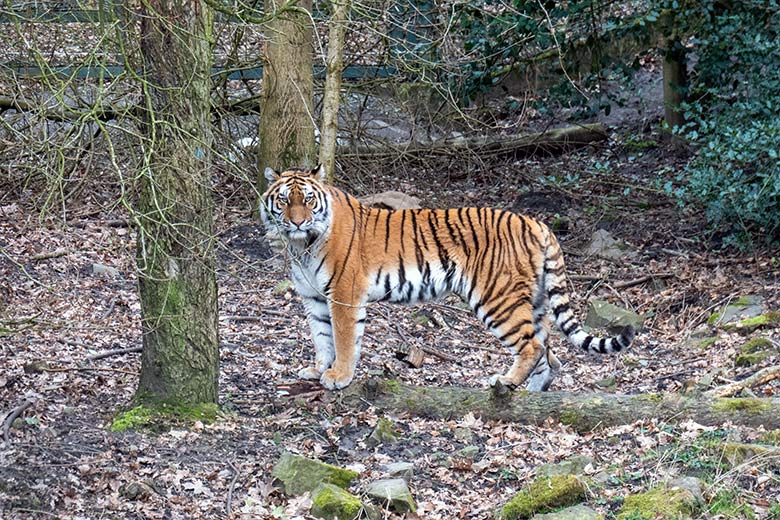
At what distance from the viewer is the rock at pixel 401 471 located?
5.64m

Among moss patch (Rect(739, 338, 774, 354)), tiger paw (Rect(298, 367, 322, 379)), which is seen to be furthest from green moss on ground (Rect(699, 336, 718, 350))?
tiger paw (Rect(298, 367, 322, 379))

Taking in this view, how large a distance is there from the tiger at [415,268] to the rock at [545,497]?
1.95 meters

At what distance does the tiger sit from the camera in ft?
23.5

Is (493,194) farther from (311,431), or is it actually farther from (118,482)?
(118,482)

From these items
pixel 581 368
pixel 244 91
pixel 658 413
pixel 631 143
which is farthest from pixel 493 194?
pixel 658 413

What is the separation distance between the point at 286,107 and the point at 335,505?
621 centimetres

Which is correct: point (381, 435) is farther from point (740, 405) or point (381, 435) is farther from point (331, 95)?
point (331, 95)

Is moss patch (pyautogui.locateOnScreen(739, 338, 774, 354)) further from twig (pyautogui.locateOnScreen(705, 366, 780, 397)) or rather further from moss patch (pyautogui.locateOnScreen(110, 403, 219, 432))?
moss patch (pyautogui.locateOnScreen(110, 403, 219, 432))

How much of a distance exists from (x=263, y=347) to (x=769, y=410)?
13.5 ft

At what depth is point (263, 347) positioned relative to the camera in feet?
27.1

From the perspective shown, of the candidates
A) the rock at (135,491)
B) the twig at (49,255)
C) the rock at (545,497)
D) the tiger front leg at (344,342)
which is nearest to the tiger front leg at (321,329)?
the tiger front leg at (344,342)

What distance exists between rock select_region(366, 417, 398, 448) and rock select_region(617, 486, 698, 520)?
5.57 feet

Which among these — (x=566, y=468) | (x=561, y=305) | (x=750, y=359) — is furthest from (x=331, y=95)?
(x=566, y=468)

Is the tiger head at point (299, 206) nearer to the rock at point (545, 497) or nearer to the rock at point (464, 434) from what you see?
the rock at point (464, 434)
